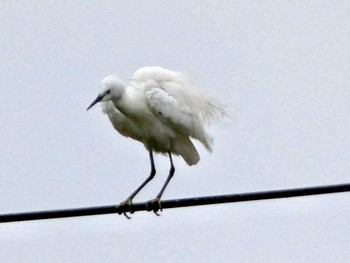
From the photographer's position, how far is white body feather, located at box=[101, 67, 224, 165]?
1437cm

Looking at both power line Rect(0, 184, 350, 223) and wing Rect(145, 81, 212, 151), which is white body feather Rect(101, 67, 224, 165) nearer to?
wing Rect(145, 81, 212, 151)

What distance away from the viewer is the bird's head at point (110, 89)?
14180mm

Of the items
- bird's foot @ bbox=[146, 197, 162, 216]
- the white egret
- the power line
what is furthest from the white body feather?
the power line

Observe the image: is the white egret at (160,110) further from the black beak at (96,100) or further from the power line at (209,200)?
the power line at (209,200)

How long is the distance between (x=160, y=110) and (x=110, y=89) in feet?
1.75

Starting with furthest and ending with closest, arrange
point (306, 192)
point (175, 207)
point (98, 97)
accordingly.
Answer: point (98, 97), point (175, 207), point (306, 192)

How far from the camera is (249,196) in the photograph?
11047 millimetres

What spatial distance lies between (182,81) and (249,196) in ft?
12.2

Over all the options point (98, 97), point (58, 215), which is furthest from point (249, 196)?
point (98, 97)

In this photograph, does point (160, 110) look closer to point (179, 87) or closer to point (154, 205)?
point (179, 87)

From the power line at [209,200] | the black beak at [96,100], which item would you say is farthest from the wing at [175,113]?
the power line at [209,200]

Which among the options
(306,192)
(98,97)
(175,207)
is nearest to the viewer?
(306,192)

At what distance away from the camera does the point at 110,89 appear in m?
14.2

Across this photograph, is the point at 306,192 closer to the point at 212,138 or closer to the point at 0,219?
the point at 0,219
